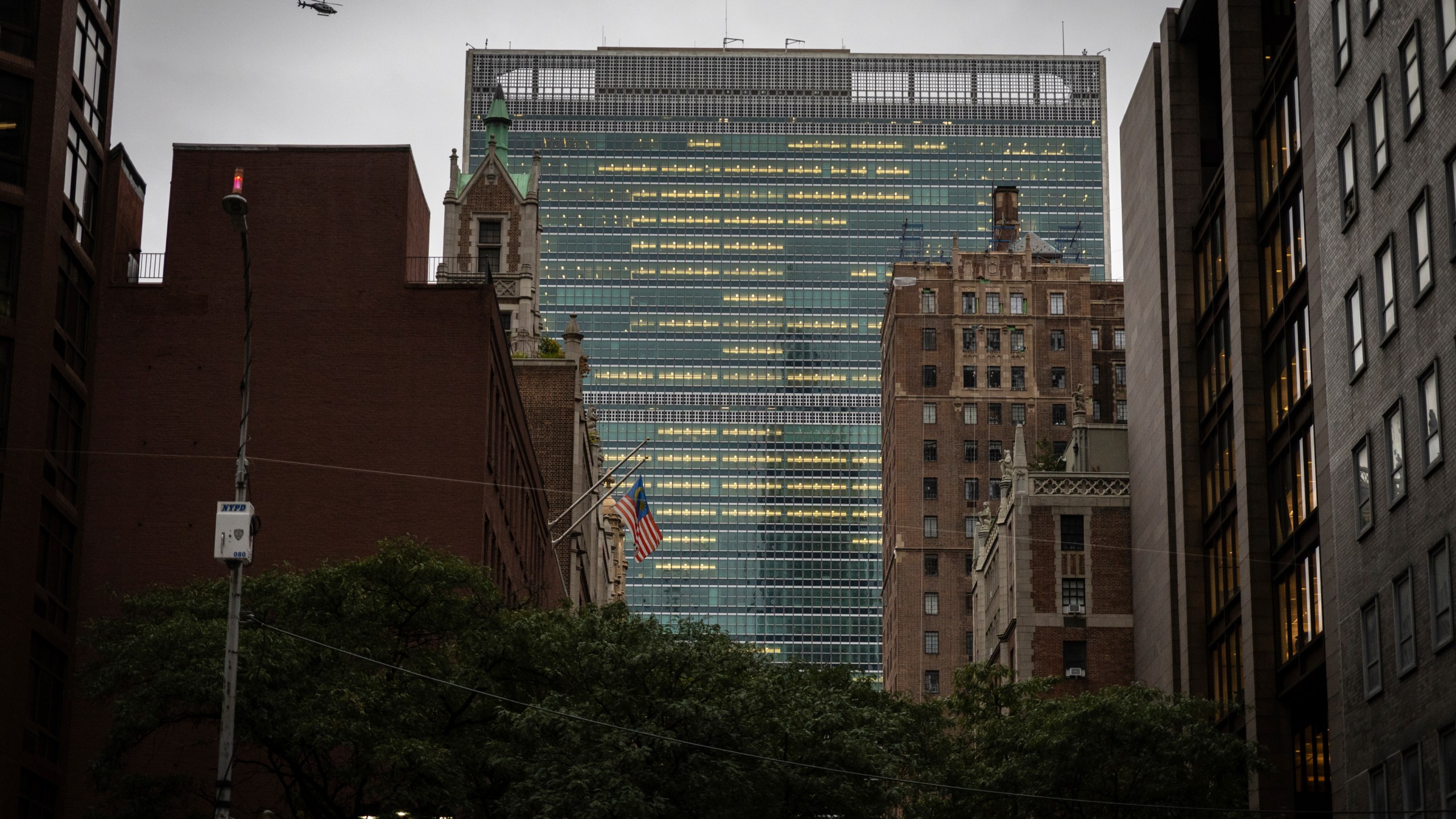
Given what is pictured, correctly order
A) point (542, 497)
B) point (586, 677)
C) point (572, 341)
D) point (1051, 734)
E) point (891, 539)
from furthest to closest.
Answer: point (891, 539)
point (572, 341)
point (542, 497)
point (1051, 734)
point (586, 677)

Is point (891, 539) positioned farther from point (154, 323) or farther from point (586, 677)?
point (586, 677)

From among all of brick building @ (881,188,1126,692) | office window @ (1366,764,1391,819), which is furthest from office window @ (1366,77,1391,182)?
brick building @ (881,188,1126,692)

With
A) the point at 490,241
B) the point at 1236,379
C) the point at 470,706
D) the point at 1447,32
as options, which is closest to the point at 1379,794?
Result: the point at 1447,32

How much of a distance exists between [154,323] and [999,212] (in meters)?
125

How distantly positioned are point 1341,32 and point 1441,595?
17076 millimetres

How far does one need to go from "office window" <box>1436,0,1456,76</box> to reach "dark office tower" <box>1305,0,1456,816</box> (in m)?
0.04

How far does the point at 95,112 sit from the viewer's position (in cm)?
6097

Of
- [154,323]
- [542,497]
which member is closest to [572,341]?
[542,497]

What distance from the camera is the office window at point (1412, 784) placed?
46000mm

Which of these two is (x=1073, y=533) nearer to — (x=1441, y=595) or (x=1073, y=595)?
(x=1073, y=595)

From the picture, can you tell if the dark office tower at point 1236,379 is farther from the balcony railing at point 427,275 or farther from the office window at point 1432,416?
the balcony railing at point 427,275

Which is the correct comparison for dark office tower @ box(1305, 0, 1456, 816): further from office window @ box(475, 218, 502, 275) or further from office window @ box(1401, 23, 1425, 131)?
office window @ box(475, 218, 502, 275)

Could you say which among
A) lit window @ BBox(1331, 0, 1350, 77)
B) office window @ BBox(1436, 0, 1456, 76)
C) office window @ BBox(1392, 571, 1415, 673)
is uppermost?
lit window @ BBox(1331, 0, 1350, 77)

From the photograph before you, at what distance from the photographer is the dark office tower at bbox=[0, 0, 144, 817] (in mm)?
53469
